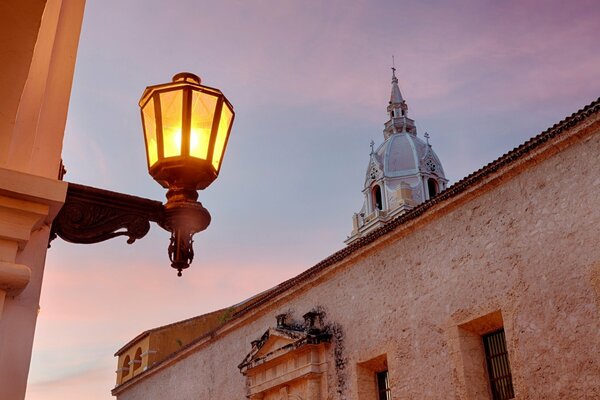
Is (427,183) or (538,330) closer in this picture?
(538,330)

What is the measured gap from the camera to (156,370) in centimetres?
2188

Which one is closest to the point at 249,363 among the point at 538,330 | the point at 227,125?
the point at 538,330

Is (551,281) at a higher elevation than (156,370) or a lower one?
lower

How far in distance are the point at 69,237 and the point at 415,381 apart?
947 centimetres

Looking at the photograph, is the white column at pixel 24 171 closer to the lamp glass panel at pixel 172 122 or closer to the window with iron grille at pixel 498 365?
the lamp glass panel at pixel 172 122

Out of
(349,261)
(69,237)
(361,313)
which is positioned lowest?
(69,237)

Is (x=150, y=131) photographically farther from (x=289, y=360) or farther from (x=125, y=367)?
(x=125, y=367)

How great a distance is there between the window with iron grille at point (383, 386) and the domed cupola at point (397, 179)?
27175mm

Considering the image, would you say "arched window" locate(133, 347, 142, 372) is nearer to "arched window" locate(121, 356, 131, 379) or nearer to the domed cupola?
"arched window" locate(121, 356, 131, 379)

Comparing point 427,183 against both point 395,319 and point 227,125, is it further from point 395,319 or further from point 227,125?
point 227,125

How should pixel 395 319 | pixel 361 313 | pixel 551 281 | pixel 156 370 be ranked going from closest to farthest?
pixel 551 281 < pixel 395 319 < pixel 361 313 < pixel 156 370

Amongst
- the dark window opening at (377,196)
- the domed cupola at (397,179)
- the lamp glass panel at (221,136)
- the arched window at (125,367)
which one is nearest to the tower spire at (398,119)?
the domed cupola at (397,179)

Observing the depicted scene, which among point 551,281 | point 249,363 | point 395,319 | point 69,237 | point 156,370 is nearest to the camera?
point 69,237

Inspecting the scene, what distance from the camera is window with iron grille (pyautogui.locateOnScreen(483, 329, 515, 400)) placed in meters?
10.1
